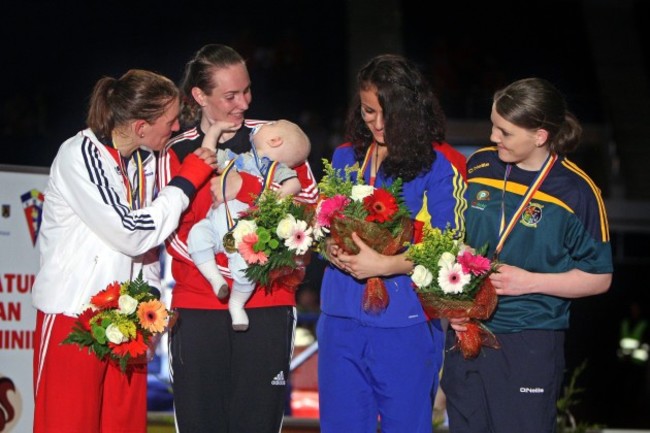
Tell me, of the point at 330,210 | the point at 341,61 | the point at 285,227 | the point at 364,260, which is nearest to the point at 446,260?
the point at 364,260

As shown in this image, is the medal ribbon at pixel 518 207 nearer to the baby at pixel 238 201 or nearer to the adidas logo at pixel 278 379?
the baby at pixel 238 201

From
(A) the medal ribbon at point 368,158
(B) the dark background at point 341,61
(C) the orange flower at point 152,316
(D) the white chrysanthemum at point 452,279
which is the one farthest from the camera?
(B) the dark background at point 341,61

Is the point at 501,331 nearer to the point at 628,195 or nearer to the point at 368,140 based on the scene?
the point at 368,140

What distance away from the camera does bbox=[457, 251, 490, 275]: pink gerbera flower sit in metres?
3.41

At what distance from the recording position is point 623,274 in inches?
522

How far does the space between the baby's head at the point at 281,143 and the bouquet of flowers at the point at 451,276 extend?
53cm

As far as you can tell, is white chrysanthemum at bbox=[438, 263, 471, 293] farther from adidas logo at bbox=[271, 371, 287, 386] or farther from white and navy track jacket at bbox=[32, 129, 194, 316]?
white and navy track jacket at bbox=[32, 129, 194, 316]

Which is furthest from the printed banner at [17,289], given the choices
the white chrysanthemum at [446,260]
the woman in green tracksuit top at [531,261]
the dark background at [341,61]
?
the dark background at [341,61]

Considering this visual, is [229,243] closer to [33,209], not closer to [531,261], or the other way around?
[531,261]

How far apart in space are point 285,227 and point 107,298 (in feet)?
2.05

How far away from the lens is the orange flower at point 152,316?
3.50 m

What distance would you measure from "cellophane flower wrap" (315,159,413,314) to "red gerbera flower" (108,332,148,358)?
66cm

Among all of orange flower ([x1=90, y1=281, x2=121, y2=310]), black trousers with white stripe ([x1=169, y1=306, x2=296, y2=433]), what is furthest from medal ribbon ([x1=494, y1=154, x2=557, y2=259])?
orange flower ([x1=90, y1=281, x2=121, y2=310])

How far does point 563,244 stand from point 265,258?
3.42 ft
